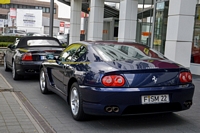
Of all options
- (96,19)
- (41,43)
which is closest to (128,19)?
(96,19)

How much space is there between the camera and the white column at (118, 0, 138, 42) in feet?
43.5

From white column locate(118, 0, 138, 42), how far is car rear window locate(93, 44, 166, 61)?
7618 mm

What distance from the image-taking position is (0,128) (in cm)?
473

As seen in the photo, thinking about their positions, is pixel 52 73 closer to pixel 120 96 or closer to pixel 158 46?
pixel 120 96

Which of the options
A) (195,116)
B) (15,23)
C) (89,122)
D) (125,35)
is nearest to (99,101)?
(89,122)

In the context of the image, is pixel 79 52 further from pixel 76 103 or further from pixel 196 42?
pixel 196 42

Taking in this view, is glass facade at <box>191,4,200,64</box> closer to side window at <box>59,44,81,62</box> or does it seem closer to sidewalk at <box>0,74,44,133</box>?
side window at <box>59,44,81,62</box>

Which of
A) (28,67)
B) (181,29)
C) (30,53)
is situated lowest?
(28,67)

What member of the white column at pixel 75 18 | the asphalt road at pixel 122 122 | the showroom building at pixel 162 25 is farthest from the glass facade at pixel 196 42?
the white column at pixel 75 18

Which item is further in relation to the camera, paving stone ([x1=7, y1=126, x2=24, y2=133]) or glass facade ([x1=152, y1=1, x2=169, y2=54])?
glass facade ([x1=152, y1=1, x2=169, y2=54])

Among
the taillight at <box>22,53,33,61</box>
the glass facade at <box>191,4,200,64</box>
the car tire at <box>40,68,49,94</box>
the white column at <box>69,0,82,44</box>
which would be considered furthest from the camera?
the white column at <box>69,0,82,44</box>

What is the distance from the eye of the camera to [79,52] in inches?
226

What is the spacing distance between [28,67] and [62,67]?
11.4 ft

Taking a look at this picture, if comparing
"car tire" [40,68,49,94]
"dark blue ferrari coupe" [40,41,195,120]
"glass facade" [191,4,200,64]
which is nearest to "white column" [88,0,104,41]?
"glass facade" [191,4,200,64]
